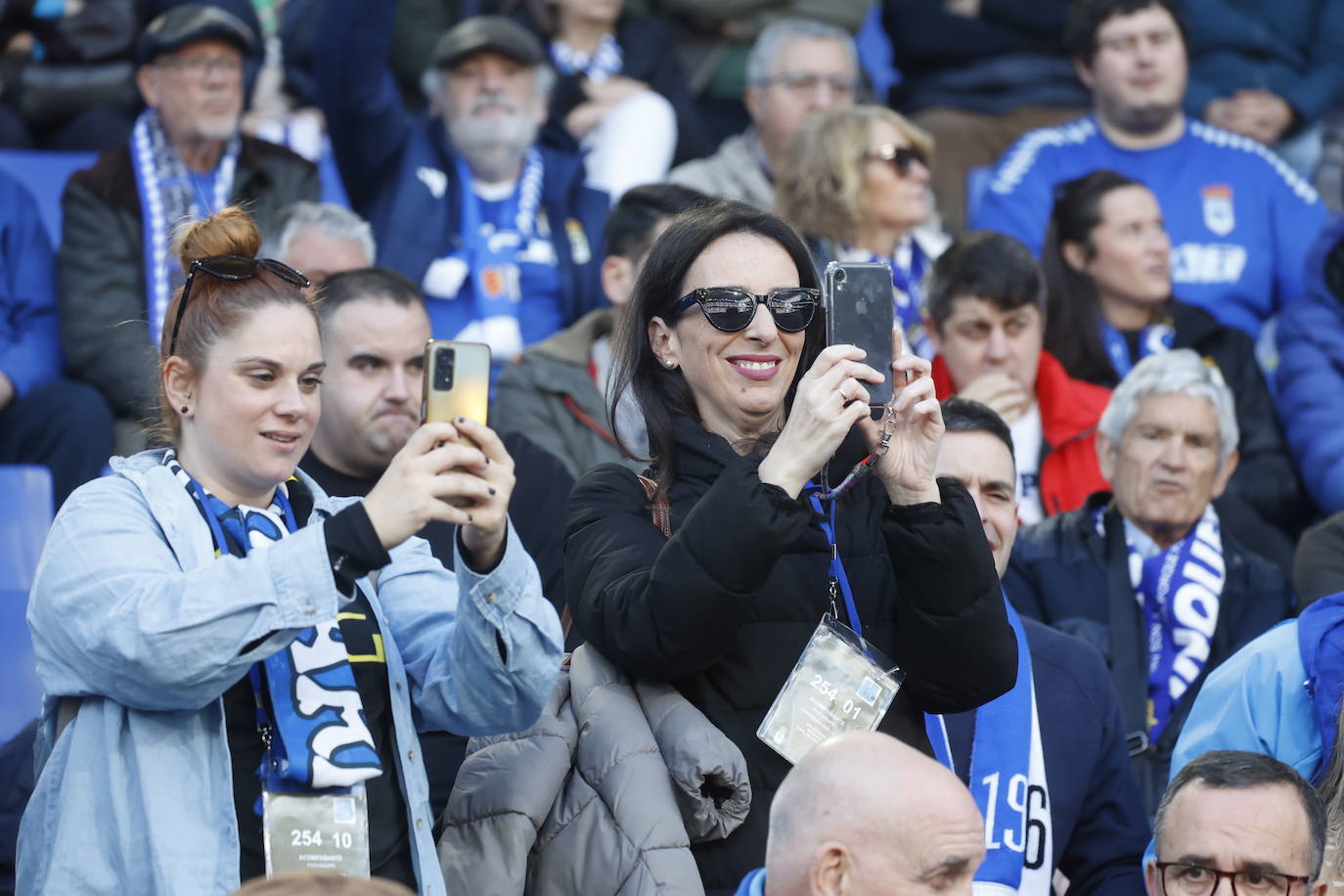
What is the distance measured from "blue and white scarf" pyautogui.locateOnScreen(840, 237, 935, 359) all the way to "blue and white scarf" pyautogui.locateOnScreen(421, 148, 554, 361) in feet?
3.95

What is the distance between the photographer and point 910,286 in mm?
6605

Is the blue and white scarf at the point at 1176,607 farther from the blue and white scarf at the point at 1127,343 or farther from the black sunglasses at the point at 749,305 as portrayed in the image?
the black sunglasses at the point at 749,305

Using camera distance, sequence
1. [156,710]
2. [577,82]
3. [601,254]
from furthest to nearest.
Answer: [577,82] → [601,254] → [156,710]

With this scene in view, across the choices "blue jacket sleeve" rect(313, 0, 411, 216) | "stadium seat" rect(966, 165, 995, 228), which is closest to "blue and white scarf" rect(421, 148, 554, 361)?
"blue jacket sleeve" rect(313, 0, 411, 216)

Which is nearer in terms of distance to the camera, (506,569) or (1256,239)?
(506,569)

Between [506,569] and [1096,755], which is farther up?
[506,569]

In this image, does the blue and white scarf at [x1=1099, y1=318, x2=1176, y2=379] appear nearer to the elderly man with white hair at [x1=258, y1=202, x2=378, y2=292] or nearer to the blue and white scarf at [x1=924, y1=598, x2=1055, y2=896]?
the elderly man with white hair at [x1=258, y1=202, x2=378, y2=292]

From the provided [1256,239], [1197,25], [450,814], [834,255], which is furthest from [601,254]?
[450,814]

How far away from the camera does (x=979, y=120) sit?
8.17m

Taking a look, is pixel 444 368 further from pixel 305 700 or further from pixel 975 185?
pixel 975 185

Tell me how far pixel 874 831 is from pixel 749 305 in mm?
1128

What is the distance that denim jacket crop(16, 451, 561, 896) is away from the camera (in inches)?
107

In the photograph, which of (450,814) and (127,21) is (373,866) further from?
(127,21)

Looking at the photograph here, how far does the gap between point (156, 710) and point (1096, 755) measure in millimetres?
1930
